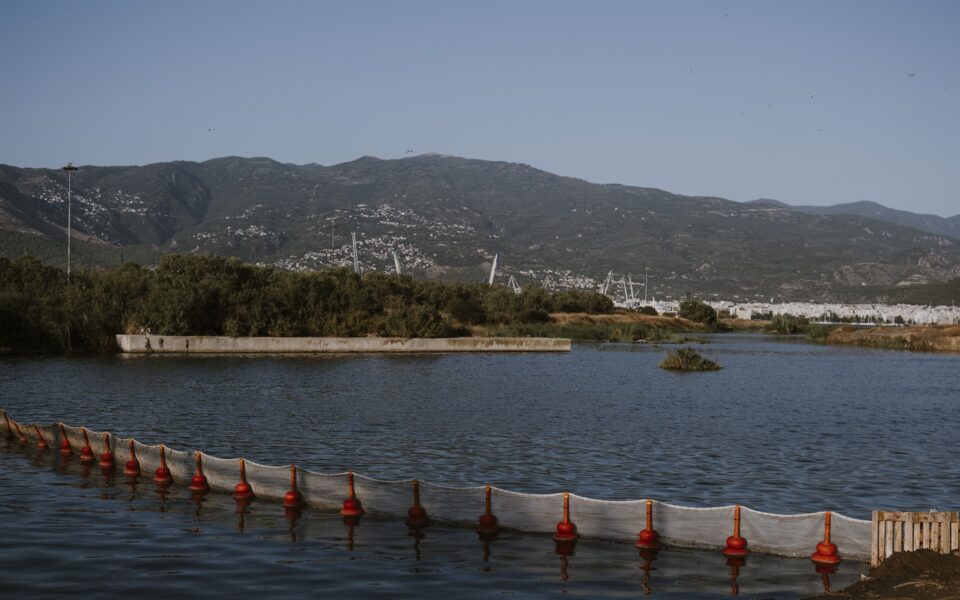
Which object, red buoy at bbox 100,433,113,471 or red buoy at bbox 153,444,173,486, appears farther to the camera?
red buoy at bbox 100,433,113,471

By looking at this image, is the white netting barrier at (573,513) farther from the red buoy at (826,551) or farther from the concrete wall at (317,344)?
the concrete wall at (317,344)

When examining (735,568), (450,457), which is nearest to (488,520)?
(735,568)

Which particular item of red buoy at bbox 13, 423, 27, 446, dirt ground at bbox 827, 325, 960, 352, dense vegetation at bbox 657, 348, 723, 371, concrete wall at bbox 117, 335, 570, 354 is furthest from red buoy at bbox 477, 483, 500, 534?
dirt ground at bbox 827, 325, 960, 352

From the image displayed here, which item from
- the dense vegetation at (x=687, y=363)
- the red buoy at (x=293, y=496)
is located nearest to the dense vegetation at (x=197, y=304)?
the dense vegetation at (x=687, y=363)

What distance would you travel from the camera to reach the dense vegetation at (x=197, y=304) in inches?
3396

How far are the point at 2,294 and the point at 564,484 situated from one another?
227 ft

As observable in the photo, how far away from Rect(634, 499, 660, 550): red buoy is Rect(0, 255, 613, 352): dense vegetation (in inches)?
2945

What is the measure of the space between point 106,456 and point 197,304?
62.9 meters

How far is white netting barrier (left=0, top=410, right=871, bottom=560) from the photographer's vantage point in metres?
19.8

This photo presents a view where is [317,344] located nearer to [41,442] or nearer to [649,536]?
[41,442]

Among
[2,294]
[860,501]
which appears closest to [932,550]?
[860,501]

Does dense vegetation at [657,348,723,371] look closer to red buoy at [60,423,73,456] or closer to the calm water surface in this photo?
the calm water surface

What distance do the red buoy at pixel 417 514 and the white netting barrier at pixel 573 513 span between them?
3.7 inches

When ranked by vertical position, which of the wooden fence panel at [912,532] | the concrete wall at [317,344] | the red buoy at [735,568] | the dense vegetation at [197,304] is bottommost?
the red buoy at [735,568]
